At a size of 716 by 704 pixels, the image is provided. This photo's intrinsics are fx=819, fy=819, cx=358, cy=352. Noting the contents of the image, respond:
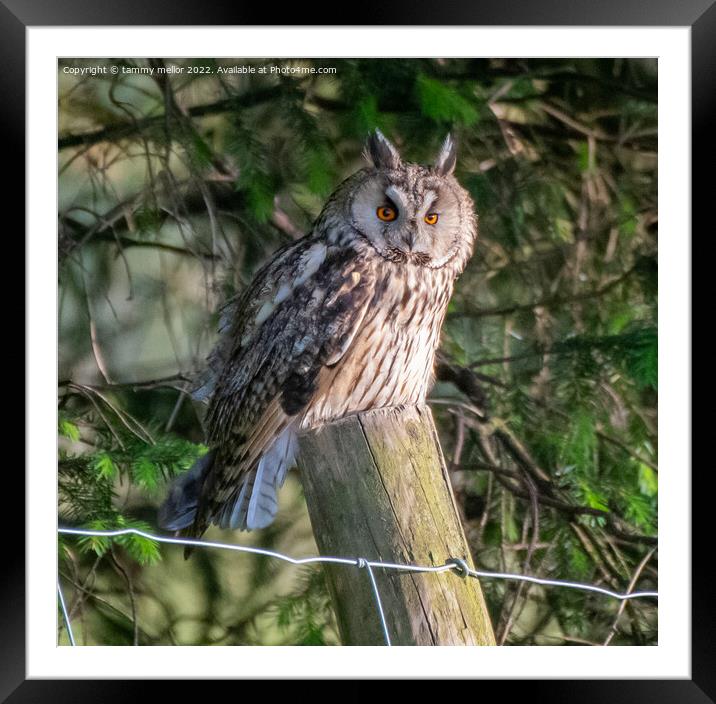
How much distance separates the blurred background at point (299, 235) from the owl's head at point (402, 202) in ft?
0.33

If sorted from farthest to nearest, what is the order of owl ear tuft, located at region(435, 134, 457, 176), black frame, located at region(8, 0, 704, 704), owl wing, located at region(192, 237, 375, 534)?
owl ear tuft, located at region(435, 134, 457, 176) → owl wing, located at region(192, 237, 375, 534) → black frame, located at region(8, 0, 704, 704)

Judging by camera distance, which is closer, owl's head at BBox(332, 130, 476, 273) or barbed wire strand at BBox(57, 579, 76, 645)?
barbed wire strand at BBox(57, 579, 76, 645)

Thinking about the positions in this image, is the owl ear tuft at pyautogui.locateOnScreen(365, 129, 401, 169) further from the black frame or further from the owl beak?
the black frame

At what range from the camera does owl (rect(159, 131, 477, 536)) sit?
1954 millimetres

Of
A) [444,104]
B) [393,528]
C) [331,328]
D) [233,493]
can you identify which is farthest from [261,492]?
[444,104]

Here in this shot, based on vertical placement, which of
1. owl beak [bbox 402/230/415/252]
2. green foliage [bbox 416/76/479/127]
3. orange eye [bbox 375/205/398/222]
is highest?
green foliage [bbox 416/76/479/127]

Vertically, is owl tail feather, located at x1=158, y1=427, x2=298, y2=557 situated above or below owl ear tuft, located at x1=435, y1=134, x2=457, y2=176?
below

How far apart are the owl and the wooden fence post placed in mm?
303

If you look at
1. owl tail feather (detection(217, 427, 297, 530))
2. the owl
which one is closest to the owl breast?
the owl

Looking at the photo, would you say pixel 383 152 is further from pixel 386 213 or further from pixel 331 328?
pixel 331 328

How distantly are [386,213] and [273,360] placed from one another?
0.46 meters

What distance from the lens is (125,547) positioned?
6.68ft
